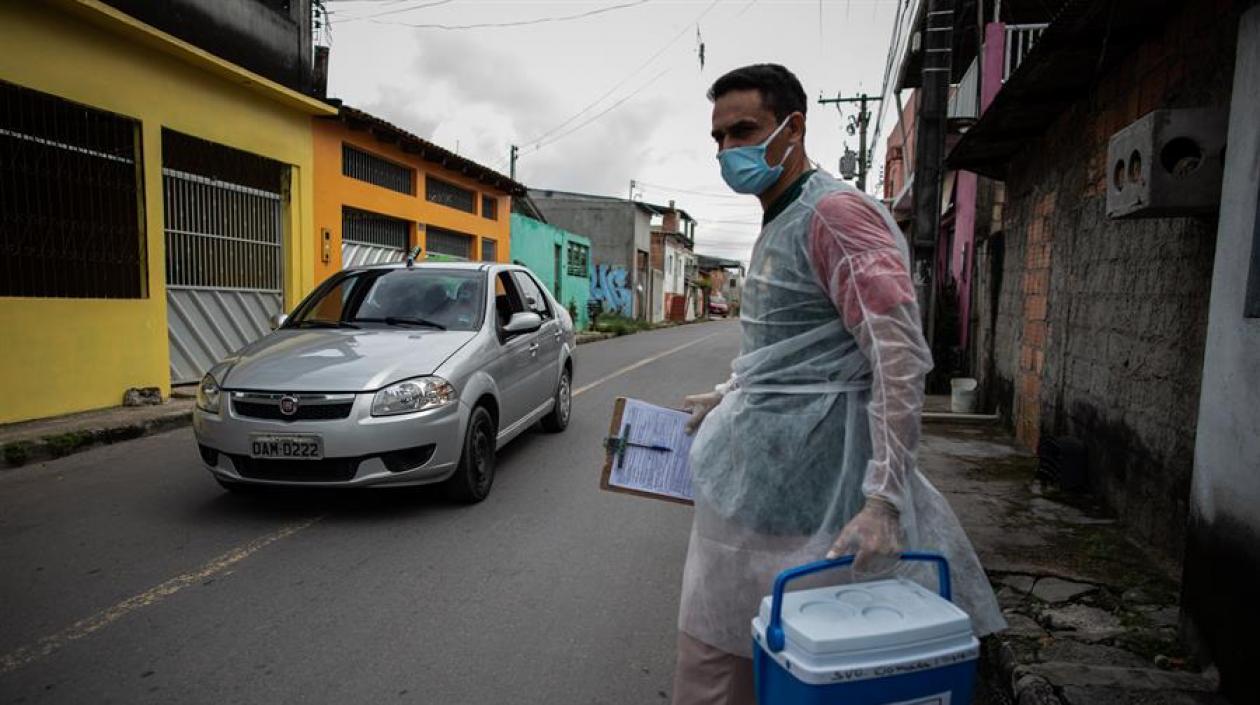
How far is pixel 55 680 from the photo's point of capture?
287 centimetres

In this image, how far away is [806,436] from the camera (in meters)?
1.83

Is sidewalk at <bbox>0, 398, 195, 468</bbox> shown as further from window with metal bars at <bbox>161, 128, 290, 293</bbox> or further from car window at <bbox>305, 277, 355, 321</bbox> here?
car window at <bbox>305, 277, 355, 321</bbox>

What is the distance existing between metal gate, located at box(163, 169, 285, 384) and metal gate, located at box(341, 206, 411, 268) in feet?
6.56

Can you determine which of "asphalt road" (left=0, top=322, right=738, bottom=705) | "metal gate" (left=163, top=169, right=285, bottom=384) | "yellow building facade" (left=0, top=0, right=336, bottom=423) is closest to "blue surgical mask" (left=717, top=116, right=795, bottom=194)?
"asphalt road" (left=0, top=322, right=738, bottom=705)

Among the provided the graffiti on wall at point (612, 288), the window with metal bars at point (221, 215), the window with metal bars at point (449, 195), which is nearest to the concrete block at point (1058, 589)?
the window with metal bars at point (221, 215)

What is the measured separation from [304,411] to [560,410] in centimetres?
330

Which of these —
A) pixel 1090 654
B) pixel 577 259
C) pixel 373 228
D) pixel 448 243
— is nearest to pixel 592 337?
pixel 448 243

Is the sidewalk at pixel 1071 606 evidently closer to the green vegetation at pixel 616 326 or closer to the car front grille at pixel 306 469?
the car front grille at pixel 306 469

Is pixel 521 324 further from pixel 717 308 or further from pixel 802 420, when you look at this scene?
pixel 717 308

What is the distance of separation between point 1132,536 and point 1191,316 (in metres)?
1.26

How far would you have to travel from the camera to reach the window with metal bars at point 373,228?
14.2 metres

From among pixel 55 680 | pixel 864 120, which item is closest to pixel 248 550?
pixel 55 680

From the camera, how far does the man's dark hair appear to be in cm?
195

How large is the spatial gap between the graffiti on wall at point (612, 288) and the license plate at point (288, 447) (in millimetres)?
30611
